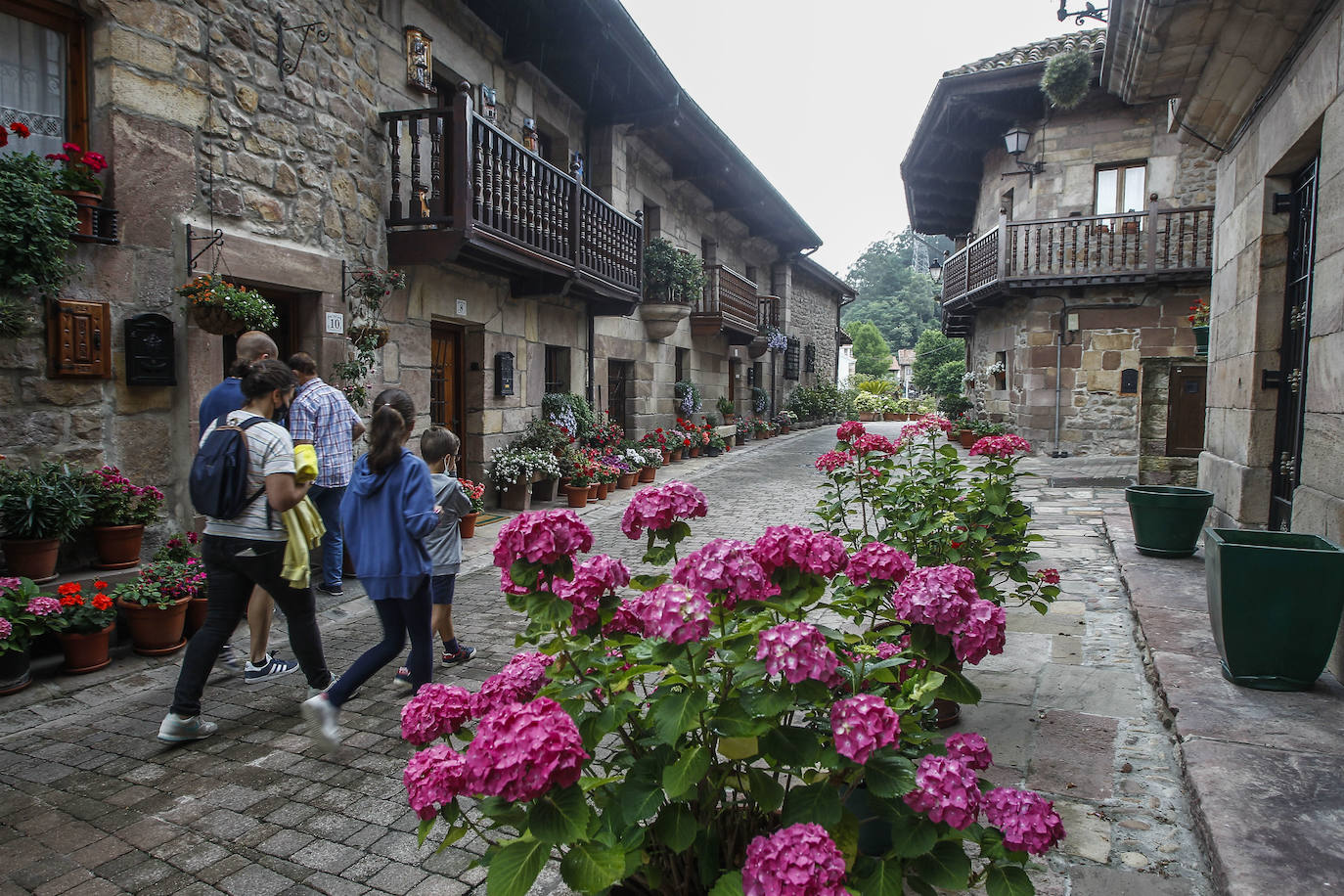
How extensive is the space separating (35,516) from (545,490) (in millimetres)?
5789

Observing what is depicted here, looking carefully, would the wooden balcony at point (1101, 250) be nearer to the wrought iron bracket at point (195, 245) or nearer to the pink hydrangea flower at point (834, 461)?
the pink hydrangea flower at point (834, 461)

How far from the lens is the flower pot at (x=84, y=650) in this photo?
3.78m

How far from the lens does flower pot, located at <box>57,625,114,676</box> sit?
3.78 meters

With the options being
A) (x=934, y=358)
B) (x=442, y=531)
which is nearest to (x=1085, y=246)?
(x=442, y=531)

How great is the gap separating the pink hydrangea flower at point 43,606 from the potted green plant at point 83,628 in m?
0.07

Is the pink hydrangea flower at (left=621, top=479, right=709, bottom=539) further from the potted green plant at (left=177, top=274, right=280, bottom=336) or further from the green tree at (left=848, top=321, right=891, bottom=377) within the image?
the green tree at (left=848, top=321, right=891, bottom=377)

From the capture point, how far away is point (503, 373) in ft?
28.4

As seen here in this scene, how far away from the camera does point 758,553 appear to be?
65.4 inches

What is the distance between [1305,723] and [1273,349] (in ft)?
9.93

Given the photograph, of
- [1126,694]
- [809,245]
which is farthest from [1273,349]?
[809,245]

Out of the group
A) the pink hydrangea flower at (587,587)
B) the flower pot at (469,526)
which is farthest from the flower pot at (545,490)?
the pink hydrangea flower at (587,587)

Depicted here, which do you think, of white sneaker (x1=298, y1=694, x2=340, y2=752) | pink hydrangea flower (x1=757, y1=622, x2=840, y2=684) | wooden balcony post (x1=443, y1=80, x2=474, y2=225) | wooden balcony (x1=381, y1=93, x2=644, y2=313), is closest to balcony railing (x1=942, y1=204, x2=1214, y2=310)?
wooden balcony (x1=381, y1=93, x2=644, y2=313)

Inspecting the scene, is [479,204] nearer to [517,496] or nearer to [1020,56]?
[517,496]

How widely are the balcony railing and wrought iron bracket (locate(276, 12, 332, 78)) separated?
11.3 meters
